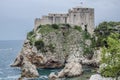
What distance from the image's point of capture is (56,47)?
110 m

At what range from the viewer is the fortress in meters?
113

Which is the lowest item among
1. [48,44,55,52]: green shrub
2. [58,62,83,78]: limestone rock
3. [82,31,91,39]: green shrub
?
[58,62,83,78]: limestone rock

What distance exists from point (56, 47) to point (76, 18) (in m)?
8.90

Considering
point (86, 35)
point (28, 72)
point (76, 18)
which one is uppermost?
point (76, 18)

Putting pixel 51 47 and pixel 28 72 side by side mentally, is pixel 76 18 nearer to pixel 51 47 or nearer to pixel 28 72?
pixel 51 47

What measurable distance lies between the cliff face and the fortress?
1.45 m

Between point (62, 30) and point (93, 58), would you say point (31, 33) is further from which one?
point (93, 58)

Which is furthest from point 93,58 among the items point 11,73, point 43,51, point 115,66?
point 115,66

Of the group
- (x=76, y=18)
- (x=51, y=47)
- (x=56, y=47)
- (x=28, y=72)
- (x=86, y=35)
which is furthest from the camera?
A: (x=86, y=35)

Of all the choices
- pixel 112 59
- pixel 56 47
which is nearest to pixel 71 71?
pixel 56 47

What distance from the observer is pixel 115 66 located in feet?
150

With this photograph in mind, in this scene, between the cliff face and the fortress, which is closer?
the cliff face

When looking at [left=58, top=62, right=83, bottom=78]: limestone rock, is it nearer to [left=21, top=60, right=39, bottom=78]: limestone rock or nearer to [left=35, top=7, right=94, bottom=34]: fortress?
[left=21, top=60, right=39, bottom=78]: limestone rock

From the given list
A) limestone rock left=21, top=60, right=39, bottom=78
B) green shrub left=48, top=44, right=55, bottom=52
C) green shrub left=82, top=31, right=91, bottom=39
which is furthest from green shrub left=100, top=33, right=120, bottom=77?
green shrub left=82, top=31, right=91, bottom=39
